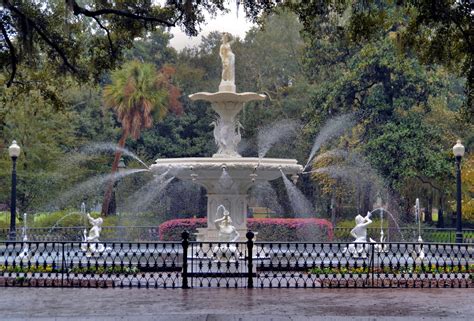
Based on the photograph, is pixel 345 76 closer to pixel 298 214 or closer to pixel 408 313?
pixel 298 214

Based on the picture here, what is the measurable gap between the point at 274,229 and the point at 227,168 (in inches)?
453

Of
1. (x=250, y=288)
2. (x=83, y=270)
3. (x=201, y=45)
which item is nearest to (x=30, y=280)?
(x=83, y=270)

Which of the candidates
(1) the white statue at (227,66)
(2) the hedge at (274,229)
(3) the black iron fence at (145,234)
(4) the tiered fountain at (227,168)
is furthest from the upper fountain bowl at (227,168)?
(3) the black iron fence at (145,234)

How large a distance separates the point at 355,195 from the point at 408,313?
28344mm

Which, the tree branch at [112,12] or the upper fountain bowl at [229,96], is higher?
the tree branch at [112,12]

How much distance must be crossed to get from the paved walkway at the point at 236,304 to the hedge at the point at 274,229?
14450mm

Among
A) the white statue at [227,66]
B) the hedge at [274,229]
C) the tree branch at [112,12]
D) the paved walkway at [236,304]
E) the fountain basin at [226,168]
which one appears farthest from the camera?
the hedge at [274,229]

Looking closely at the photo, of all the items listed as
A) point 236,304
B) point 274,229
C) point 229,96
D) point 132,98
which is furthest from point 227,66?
point 132,98

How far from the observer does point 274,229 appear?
31.7 metres

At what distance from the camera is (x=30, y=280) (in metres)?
16.6

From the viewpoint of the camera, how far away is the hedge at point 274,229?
3086cm

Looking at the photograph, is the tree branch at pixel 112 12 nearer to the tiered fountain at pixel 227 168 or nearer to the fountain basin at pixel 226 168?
the fountain basin at pixel 226 168

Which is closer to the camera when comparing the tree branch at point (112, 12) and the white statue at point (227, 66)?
the tree branch at point (112, 12)

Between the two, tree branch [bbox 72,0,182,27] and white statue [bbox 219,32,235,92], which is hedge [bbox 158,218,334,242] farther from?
tree branch [bbox 72,0,182,27]
